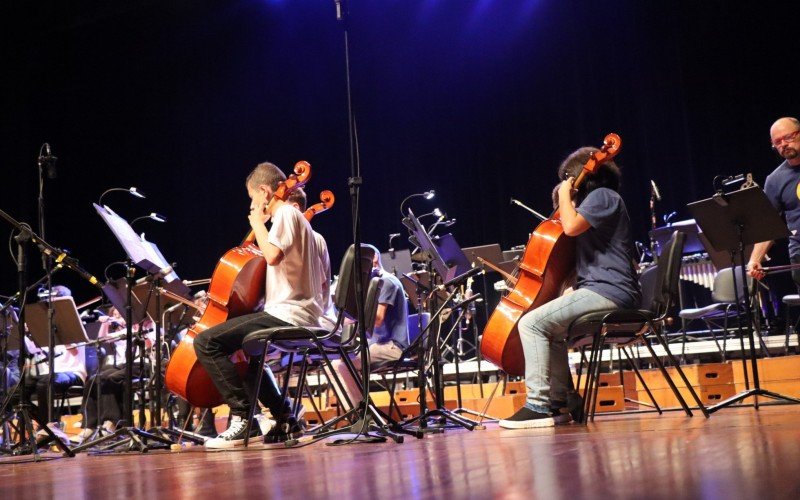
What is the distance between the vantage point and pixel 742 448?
193cm

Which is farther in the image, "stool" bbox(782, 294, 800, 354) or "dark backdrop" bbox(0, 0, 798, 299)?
"dark backdrop" bbox(0, 0, 798, 299)

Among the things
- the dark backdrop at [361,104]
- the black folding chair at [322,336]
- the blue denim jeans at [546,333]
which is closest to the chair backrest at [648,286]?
the blue denim jeans at [546,333]

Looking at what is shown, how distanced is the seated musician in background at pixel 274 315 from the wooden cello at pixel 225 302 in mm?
102

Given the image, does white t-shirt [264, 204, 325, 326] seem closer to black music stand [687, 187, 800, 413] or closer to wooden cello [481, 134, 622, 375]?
wooden cello [481, 134, 622, 375]

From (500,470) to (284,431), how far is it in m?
2.64

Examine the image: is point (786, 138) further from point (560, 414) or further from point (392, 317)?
point (392, 317)

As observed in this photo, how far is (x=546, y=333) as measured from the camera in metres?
3.90

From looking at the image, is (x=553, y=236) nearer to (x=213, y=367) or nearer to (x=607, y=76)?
(x=213, y=367)

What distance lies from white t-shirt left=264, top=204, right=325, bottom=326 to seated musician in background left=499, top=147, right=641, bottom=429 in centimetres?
108

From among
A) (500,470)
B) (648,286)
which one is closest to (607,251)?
(648,286)

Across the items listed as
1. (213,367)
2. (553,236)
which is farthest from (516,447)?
(213,367)

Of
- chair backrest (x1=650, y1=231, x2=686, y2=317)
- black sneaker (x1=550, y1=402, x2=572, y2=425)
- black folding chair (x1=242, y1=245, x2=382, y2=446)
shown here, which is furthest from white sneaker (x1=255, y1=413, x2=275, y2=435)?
chair backrest (x1=650, y1=231, x2=686, y2=317)

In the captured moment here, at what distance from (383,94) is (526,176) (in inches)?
90.3

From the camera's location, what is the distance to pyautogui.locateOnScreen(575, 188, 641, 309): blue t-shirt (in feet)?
12.5
